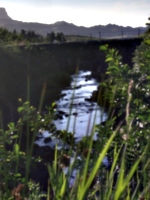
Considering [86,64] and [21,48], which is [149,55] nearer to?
[21,48]

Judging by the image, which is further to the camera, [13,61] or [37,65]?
[37,65]

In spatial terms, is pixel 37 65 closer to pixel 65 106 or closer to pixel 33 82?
pixel 33 82

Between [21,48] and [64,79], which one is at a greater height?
[21,48]

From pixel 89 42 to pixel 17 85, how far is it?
68.0ft

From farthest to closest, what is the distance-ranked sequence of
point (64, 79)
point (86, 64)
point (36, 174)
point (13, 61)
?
point (86, 64) < point (64, 79) < point (13, 61) < point (36, 174)

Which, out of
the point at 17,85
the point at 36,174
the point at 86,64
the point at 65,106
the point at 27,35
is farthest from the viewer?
the point at 27,35

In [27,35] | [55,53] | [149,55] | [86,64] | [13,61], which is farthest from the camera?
[27,35]

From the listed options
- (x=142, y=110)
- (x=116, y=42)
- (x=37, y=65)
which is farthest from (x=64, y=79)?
(x=142, y=110)

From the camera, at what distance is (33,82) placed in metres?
32.0

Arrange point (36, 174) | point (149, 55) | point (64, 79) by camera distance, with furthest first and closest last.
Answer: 1. point (64, 79)
2. point (36, 174)
3. point (149, 55)

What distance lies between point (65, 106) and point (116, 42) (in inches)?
1211

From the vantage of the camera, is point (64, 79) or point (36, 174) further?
point (64, 79)

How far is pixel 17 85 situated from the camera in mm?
30281

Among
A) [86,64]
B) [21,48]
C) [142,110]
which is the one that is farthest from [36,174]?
[86,64]
